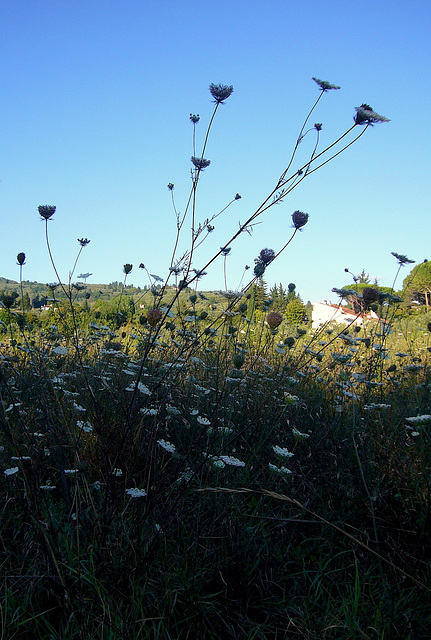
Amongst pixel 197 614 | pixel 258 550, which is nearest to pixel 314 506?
pixel 258 550

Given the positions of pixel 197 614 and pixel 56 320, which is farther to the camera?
pixel 56 320

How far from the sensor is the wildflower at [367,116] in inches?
68.4

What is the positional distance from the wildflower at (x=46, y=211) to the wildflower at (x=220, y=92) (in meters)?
0.98

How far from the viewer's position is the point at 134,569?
131 cm

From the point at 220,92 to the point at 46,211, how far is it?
41.0 inches

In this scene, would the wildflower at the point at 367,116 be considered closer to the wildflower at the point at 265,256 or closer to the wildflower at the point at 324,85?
the wildflower at the point at 324,85

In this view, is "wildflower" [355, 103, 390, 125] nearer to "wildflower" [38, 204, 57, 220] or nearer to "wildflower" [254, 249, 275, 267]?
"wildflower" [254, 249, 275, 267]

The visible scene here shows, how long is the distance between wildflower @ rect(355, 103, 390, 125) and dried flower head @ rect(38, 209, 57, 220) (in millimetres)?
1513

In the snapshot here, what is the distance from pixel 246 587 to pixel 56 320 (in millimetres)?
5178

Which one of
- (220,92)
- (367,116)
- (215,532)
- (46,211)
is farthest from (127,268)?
(215,532)

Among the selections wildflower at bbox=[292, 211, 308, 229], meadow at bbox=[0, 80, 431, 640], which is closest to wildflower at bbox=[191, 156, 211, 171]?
meadow at bbox=[0, 80, 431, 640]

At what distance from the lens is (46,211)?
220cm

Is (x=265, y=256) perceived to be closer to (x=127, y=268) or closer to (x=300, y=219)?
(x=300, y=219)

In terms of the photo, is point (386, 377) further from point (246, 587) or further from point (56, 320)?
point (56, 320)
